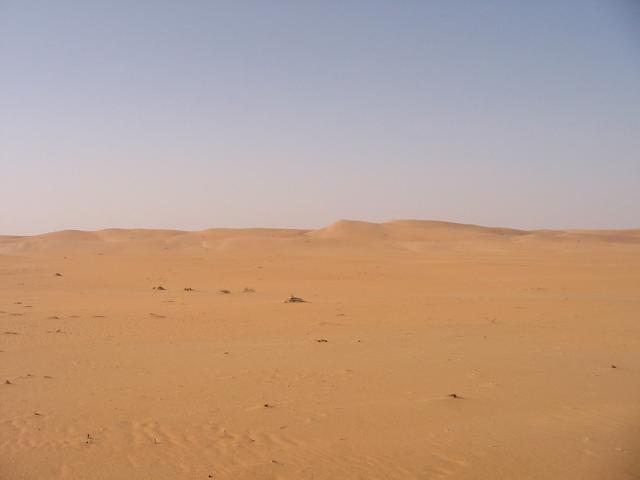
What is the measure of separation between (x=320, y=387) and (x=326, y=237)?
193 feet

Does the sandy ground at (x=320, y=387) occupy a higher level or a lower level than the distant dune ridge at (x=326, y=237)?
lower

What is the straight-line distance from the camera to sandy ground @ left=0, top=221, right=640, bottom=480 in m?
5.57

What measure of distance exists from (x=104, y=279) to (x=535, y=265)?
23350 mm

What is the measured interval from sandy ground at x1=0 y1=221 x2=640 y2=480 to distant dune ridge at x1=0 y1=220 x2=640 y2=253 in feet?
143

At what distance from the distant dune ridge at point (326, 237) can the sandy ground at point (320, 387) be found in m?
43.6

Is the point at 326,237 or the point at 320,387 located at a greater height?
the point at 326,237

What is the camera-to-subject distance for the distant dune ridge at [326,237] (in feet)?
203

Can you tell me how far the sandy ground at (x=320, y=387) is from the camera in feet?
18.3

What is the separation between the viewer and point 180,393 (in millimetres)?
7621

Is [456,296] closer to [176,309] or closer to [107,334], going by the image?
[176,309]

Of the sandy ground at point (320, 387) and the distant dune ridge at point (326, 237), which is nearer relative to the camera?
the sandy ground at point (320, 387)

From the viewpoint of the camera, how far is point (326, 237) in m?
66.8

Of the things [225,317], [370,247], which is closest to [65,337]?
[225,317]

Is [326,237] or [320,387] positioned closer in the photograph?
[320,387]
